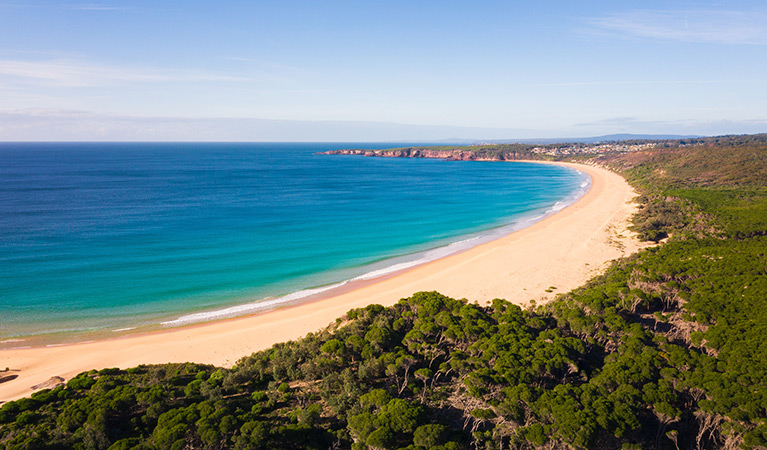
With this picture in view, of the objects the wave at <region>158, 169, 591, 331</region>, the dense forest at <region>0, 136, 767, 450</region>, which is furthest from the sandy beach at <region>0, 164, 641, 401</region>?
the dense forest at <region>0, 136, 767, 450</region>

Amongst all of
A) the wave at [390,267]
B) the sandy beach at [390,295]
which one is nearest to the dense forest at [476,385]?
the sandy beach at [390,295]

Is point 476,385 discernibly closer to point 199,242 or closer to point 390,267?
point 390,267

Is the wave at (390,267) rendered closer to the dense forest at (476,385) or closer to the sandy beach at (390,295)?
the sandy beach at (390,295)

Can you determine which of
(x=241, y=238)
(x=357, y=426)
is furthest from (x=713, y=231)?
(x=241, y=238)

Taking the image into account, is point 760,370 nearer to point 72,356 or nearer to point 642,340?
point 642,340

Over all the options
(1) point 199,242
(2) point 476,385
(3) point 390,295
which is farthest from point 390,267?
(2) point 476,385

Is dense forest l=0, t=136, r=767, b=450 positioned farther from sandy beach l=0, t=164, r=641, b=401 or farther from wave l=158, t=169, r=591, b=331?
A: wave l=158, t=169, r=591, b=331
